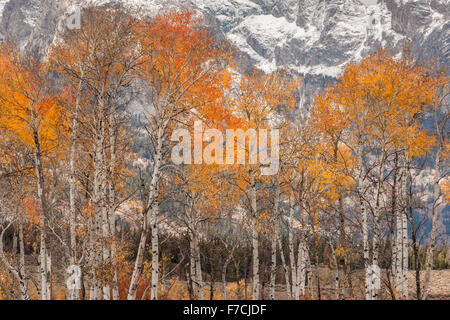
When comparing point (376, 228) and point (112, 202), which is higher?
point (112, 202)

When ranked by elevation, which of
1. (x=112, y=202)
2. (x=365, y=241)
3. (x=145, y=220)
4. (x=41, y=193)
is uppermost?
(x=41, y=193)

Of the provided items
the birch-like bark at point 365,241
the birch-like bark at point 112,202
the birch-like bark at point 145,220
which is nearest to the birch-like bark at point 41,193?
the birch-like bark at point 112,202

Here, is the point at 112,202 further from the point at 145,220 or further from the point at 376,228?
the point at 376,228

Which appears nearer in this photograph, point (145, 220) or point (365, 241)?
point (145, 220)

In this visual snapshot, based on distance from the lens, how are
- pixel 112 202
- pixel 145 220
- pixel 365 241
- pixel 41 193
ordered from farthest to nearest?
pixel 365 241
pixel 112 202
pixel 41 193
pixel 145 220

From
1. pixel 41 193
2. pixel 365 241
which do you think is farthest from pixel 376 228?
pixel 41 193

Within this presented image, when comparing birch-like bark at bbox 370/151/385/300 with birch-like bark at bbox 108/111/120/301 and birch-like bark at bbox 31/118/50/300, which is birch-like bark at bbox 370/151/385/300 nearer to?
birch-like bark at bbox 108/111/120/301

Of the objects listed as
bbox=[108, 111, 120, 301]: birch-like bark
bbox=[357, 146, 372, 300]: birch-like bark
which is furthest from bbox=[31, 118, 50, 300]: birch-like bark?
bbox=[357, 146, 372, 300]: birch-like bark

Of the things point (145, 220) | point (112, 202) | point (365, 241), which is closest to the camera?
point (145, 220)

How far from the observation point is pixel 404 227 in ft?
48.6

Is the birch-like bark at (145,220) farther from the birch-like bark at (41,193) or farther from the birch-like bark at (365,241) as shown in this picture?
the birch-like bark at (365,241)
